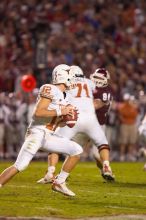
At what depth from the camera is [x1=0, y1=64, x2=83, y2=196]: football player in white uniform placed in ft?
30.1

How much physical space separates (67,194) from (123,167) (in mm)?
6391

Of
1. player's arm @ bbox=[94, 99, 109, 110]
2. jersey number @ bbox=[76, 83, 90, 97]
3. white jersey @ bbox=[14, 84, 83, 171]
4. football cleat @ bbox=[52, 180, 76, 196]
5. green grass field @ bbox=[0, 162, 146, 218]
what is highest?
jersey number @ bbox=[76, 83, 90, 97]

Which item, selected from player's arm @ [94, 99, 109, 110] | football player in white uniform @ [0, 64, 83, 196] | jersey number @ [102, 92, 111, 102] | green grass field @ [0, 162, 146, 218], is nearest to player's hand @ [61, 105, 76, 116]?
football player in white uniform @ [0, 64, 83, 196]

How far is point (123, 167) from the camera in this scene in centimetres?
1593

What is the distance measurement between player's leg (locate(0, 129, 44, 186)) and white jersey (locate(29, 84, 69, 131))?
0.53 feet

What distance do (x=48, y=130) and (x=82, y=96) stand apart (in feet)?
7.88

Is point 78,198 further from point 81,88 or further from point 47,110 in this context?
point 81,88

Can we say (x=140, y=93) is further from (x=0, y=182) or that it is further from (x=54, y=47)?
(x=0, y=182)

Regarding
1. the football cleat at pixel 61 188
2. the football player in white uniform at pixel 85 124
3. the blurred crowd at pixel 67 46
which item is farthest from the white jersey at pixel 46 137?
the blurred crowd at pixel 67 46

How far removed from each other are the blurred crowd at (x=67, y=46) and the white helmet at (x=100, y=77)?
21.5ft

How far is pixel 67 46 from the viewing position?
2027 centimetres

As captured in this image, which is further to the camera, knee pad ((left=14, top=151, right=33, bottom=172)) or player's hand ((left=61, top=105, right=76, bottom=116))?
player's hand ((left=61, top=105, right=76, bottom=116))

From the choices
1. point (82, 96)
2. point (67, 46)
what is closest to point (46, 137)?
point (82, 96)

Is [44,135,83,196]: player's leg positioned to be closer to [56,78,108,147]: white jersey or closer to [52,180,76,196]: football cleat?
[52,180,76,196]: football cleat
